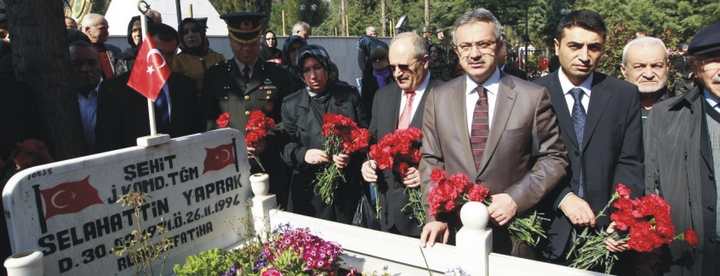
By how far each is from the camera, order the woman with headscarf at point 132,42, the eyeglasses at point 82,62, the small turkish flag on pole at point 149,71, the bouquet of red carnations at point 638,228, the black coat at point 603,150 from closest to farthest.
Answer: the bouquet of red carnations at point 638,228
the black coat at point 603,150
the small turkish flag on pole at point 149,71
the eyeglasses at point 82,62
the woman with headscarf at point 132,42

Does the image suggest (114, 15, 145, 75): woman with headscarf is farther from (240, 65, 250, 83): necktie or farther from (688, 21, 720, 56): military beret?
(688, 21, 720, 56): military beret

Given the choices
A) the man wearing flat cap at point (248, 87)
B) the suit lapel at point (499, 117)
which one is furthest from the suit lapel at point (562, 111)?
the man wearing flat cap at point (248, 87)

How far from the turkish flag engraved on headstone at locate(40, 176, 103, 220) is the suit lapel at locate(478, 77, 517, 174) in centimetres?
180

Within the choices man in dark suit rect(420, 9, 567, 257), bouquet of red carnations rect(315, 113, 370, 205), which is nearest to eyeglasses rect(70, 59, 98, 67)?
bouquet of red carnations rect(315, 113, 370, 205)

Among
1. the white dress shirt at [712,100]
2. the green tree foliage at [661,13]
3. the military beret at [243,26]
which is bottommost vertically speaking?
the white dress shirt at [712,100]

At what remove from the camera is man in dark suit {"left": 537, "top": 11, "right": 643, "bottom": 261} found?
254 cm

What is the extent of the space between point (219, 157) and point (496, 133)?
1.56 meters

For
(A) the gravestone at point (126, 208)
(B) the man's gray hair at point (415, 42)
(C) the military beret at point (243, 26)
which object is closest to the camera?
(A) the gravestone at point (126, 208)

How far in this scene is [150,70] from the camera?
277cm

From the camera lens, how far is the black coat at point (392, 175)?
3113 millimetres

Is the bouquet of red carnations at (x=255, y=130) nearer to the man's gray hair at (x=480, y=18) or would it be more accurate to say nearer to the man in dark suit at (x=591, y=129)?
the man's gray hair at (x=480, y=18)

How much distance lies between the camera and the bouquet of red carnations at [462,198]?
218 centimetres

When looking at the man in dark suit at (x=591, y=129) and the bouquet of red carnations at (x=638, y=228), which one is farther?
the man in dark suit at (x=591, y=129)

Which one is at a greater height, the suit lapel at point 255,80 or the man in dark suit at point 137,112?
the suit lapel at point 255,80
